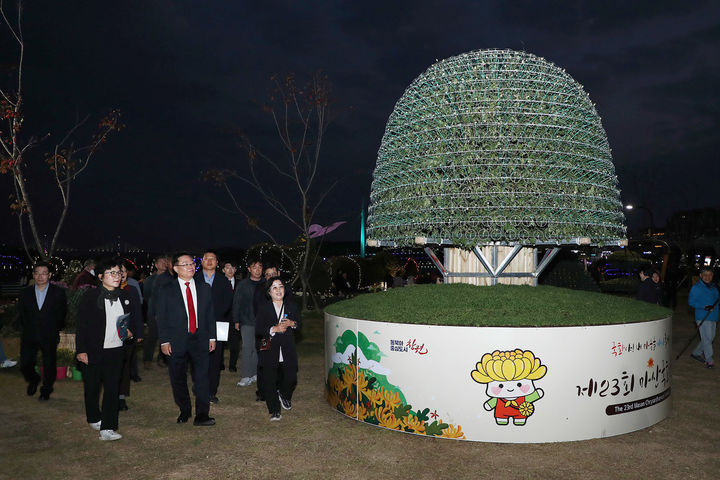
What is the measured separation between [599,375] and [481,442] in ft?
5.15

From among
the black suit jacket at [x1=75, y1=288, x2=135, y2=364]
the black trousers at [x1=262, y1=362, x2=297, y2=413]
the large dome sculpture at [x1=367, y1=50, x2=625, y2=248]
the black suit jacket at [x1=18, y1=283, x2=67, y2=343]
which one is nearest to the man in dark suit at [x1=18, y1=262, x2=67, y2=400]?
the black suit jacket at [x1=18, y1=283, x2=67, y2=343]

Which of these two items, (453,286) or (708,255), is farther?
(708,255)

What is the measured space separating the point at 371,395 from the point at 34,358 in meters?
5.57

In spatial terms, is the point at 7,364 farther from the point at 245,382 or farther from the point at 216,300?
the point at 216,300

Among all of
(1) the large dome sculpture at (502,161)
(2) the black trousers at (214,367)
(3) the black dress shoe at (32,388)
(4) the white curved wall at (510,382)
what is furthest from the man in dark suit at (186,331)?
(1) the large dome sculpture at (502,161)

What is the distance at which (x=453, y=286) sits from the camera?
8336mm

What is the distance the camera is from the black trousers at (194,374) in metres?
7.14

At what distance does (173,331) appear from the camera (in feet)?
23.4

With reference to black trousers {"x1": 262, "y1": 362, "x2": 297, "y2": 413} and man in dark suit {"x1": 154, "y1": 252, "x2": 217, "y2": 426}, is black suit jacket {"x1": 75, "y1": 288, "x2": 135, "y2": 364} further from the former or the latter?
black trousers {"x1": 262, "y1": 362, "x2": 297, "y2": 413}

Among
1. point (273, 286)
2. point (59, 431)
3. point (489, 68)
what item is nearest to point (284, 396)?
point (273, 286)

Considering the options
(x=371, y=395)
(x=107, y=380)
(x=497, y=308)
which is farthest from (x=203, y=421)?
(x=497, y=308)

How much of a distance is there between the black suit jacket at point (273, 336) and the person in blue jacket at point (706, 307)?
8.08 meters

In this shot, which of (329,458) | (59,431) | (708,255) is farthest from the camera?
(708,255)

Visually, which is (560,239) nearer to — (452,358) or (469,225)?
(469,225)
